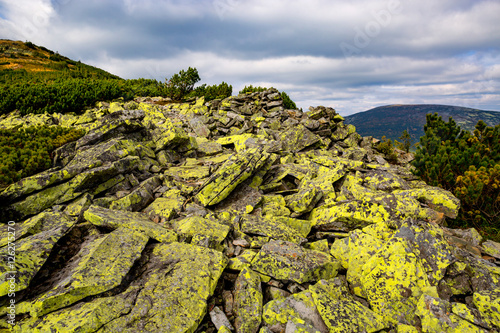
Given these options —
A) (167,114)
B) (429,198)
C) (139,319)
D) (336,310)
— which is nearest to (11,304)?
(139,319)

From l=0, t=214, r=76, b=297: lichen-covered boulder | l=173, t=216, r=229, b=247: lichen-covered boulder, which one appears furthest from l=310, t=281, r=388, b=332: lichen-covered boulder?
l=0, t=214, r=76, b=297: lichen-covered boulder

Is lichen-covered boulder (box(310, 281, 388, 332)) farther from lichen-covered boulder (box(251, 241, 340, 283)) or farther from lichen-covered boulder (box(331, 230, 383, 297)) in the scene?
lichen-covered boulder (box(331, 230, 383, 297))

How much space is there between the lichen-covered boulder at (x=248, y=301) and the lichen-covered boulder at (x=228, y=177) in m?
4.96

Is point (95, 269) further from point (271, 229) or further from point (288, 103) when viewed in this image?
point (288, 103)

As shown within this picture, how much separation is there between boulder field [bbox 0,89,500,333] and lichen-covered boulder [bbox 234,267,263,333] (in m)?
0.03

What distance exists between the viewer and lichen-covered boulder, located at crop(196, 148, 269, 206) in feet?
37.0

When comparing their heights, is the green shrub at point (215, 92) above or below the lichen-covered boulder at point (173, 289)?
above

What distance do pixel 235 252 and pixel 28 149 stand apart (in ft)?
44.9

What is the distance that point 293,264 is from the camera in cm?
702

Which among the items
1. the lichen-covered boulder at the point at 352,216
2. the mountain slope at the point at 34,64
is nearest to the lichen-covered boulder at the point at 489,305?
the lichen-covered boulder at the point at 352,216

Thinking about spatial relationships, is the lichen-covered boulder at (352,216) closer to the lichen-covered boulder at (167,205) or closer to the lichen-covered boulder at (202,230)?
the lichen-covered boulder at (202,230)

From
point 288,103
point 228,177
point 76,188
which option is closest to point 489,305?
point 228,177

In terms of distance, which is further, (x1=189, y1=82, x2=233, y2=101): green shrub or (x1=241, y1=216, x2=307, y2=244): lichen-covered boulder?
(x1=189, y1=82, x2=233, y2=101): green shrub

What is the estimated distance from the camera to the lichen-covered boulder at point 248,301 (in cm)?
554
